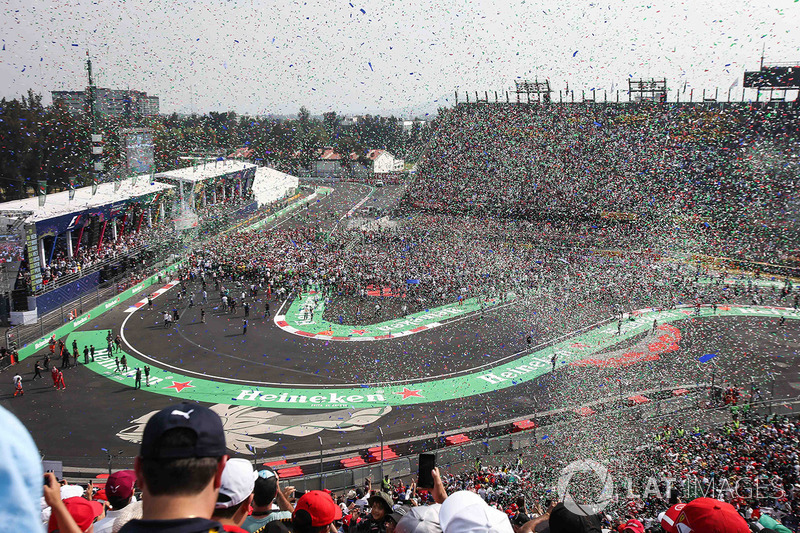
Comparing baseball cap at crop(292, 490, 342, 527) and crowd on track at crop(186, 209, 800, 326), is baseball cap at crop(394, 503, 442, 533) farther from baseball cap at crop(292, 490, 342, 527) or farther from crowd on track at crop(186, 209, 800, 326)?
crowd on track at crop(186, 209, 800, 326)

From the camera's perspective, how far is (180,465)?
197 cm

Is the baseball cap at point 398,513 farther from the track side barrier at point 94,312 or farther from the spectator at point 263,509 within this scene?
the track side barrier at point 94,312

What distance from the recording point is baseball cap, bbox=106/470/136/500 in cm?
441

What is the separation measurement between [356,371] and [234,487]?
862 inches

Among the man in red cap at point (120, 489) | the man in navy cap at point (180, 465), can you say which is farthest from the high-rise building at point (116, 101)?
the man in navy cap at point (180, 465)

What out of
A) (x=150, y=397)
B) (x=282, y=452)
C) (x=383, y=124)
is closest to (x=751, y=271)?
(x=282, y=452)

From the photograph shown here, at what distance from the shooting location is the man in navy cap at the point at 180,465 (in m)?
1.92

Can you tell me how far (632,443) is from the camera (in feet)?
56.9

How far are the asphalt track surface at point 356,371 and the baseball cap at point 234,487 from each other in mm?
15623

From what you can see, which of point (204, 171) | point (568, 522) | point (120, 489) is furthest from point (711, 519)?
point (204, 171)

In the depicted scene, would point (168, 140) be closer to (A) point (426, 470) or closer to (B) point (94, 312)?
(B) point (94, 312)

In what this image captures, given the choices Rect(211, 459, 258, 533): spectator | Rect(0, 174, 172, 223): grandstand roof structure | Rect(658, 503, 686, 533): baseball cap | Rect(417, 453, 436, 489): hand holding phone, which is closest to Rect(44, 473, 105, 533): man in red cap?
Rect(211, 459, 258, 533): spectator

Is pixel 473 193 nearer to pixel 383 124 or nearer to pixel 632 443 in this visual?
pixel 632 443

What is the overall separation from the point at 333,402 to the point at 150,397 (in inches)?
282
